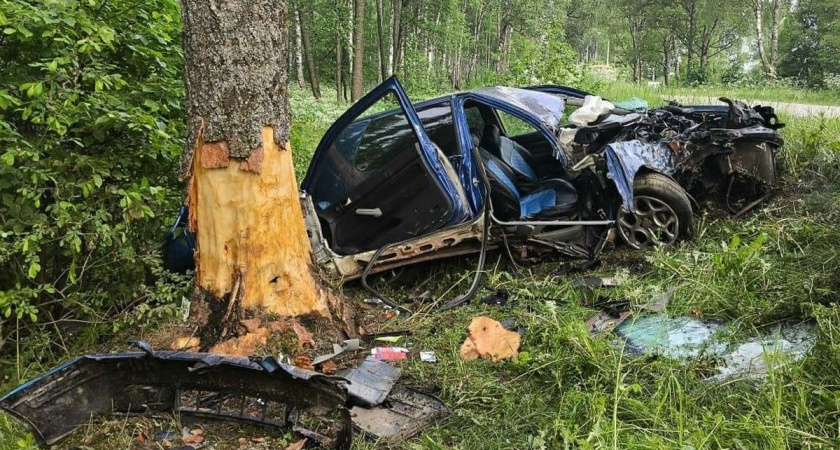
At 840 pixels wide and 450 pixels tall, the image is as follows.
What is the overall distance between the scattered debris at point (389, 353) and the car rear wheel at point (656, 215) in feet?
7.29

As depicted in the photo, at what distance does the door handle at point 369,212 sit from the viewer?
4.56 m

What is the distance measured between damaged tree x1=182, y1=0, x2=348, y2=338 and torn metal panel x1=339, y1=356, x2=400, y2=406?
21.6 inches

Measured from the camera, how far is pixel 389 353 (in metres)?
3.49

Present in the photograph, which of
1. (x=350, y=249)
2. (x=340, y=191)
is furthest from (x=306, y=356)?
(x=340, y=191)

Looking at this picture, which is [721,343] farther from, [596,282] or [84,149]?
[84,149]

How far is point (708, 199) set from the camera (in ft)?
17.3

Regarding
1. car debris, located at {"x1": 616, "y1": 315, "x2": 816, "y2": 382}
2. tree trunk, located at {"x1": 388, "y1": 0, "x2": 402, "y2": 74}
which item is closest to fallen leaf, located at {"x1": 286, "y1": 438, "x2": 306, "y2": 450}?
car debris, located at {"x1": 616, "y1": 315, "x2": 816, "y2": 382}

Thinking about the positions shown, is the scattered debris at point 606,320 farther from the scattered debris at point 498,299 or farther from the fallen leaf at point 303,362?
the fallen leaf at point 303,362

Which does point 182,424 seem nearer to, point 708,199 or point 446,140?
point 446,140

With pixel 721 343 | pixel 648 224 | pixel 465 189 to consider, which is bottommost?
pixel 721 343

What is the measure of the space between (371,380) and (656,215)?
2929 millimetres

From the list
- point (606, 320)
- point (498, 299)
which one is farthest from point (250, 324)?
point (606, 320)

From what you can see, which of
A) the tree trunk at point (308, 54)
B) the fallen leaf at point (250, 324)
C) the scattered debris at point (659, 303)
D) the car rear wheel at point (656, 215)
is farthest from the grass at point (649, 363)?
the tree trunk at point (308, 54)

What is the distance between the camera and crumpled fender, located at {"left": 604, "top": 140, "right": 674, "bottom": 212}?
4.47 m
